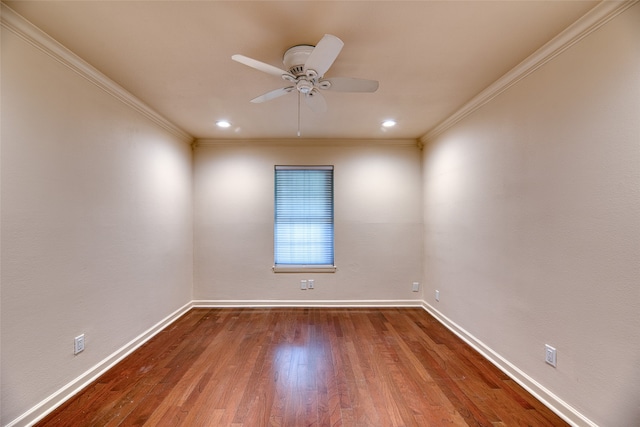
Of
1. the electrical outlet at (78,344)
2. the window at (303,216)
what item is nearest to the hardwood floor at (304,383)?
the electrical outlet at (78,344)

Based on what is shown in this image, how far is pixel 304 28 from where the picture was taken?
1.64 meters

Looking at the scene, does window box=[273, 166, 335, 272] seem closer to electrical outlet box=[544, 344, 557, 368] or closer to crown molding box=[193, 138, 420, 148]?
crown molding box=[193, 138, 420, 148]

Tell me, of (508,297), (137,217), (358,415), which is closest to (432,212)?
(508,297)

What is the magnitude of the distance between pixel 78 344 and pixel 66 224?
2.98ft

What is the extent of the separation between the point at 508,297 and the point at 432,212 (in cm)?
163

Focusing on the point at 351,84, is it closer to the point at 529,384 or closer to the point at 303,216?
the point at 303,216

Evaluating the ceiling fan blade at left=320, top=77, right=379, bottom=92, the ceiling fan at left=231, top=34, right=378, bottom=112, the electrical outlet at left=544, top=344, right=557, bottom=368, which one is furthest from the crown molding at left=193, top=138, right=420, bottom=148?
the electrical outlet at left=544, top=344, right=557, bottom=368

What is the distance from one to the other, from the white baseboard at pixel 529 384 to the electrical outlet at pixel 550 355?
21 cm

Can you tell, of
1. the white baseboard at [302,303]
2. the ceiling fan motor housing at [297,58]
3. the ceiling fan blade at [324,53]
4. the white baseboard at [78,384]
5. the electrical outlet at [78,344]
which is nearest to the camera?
the ceiling fan blade at [324,53]

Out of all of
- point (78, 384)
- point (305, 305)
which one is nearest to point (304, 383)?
point (78, 384)

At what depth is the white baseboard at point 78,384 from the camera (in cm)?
165

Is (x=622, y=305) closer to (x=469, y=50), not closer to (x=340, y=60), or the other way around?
(x=469, y=50)

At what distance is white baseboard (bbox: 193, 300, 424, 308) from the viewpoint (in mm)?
3914

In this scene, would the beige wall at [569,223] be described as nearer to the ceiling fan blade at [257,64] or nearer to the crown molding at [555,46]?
the crown molding at [555,46]
